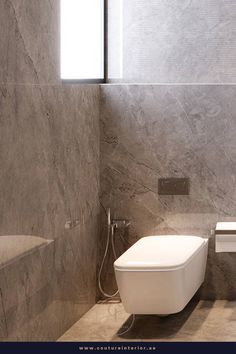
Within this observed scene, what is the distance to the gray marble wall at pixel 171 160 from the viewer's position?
4410 mm

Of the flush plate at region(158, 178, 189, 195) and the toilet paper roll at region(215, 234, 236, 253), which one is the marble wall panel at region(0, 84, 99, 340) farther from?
the toilet paper roll at region(215, 234, 236, 253)

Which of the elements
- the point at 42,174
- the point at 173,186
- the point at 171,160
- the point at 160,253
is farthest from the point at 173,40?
the point at 42,174

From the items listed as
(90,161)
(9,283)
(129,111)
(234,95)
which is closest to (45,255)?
(9,283)

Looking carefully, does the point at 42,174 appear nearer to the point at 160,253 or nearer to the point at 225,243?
the point at 160,253

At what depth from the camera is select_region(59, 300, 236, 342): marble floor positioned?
3691mm

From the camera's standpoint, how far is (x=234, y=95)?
14.4 ft

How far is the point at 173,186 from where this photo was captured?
14.6ft

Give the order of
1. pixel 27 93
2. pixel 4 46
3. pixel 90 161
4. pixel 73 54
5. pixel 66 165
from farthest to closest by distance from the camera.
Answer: pixel 90 161, pixel 73 54, pixel 66 165, pixel 27 93, pixel 4 46

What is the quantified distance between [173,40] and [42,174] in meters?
1.66

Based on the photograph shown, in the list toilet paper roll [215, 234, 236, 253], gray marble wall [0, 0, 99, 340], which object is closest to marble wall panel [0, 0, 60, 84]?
gray marble wall [0, 0, 99, 340]

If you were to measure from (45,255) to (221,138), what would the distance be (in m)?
1.56

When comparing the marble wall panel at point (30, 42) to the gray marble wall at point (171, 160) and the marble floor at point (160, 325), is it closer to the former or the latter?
the gray marble wall at point (171, 160)

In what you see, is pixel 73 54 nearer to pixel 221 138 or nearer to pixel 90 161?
pixel 90 161

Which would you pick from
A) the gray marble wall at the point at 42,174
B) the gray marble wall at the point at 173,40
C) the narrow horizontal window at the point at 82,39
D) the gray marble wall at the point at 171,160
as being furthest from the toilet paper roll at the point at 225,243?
the narrow horizontal window at the point at 82,39
